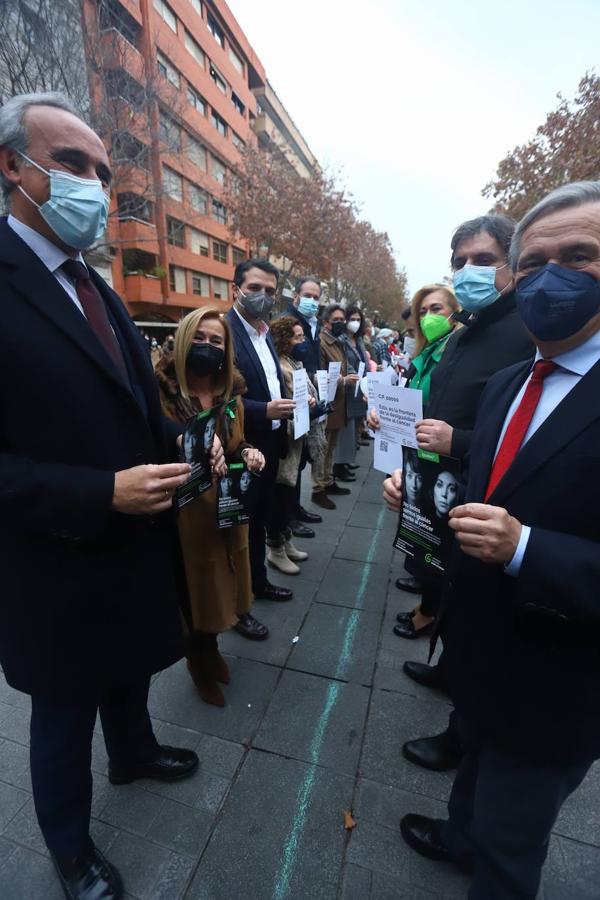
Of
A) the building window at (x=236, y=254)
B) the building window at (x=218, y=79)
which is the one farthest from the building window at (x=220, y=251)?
the building window at (x=218, y=79)

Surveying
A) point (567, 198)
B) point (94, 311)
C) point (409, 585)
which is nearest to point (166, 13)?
point (94, 311)

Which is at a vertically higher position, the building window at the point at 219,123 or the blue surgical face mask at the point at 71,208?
the building window at the point at 219,123

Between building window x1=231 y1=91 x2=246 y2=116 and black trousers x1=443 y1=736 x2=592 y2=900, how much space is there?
3923 cm

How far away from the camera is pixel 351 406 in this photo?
5688 mm

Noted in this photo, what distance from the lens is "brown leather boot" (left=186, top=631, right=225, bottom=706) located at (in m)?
2.29

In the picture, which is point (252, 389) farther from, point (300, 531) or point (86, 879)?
point (86, 879)

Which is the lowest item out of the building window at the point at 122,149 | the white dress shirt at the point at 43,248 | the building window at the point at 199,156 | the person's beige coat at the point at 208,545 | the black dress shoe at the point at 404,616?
the black dress shoe at the point at 404,616

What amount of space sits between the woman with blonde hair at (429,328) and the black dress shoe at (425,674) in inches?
61.3

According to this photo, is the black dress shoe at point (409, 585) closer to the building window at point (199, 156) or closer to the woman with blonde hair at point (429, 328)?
the woman with blonde hair at point (429, 328)

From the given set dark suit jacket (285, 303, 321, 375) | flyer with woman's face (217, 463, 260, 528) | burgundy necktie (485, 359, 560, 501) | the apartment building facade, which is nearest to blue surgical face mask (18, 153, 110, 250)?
flyer with woman's face (217, 463, 260, 528)

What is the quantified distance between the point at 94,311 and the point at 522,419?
133 cm

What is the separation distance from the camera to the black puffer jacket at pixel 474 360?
1963 mm

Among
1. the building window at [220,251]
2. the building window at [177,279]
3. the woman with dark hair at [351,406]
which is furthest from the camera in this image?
the building window at [220,251]

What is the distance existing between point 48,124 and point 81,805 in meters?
2.22
